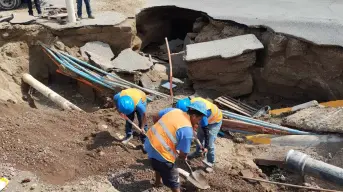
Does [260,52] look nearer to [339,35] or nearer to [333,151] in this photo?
[339,35]

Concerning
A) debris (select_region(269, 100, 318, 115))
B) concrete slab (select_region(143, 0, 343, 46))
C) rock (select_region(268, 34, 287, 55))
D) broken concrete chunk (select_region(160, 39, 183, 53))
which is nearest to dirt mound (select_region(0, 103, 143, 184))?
debris (select_region(269, 100, 318, 115))

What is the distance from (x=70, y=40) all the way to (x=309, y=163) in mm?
6230

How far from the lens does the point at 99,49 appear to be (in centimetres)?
938

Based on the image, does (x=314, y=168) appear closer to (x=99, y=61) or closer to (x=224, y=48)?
(x=224, y=48)

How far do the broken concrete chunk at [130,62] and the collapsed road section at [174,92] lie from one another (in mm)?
40

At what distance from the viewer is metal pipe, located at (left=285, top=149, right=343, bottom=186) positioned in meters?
5.24

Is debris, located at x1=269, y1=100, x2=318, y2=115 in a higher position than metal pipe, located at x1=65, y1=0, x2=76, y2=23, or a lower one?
lower

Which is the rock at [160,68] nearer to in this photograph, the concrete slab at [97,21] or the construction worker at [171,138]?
the concrete slab at [97,21]

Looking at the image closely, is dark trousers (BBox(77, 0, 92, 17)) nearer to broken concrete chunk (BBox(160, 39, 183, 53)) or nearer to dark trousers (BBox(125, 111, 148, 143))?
broken concrete chunk (BBox(160, 39, 183, 53))

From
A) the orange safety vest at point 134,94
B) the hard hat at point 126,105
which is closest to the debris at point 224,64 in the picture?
the orange safety vest at point 134,94

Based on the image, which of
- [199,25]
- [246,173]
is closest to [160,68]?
[199,25]

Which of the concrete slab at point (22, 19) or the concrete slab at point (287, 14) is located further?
the concrete slab at point (22, 19)

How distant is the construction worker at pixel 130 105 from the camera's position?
19.9 feet

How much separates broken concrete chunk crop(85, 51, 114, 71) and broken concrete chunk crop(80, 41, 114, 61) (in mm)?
84
